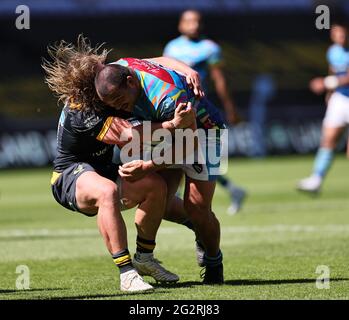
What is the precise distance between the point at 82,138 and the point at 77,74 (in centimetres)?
53

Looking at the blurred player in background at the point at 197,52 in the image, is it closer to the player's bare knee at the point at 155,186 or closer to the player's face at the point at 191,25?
the player's face at the point at 191,25

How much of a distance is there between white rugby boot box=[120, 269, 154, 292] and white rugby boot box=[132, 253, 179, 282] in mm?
578

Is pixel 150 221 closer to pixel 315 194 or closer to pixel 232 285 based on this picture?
pixel 232 285

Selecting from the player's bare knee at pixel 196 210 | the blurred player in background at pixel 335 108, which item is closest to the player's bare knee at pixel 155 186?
the player's bare knee at pixel 196 210

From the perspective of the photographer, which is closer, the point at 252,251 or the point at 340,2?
the point at 252,251

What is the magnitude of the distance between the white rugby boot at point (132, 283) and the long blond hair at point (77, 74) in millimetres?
1250

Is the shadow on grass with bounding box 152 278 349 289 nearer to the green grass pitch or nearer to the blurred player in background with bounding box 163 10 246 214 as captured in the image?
the green grass pitch

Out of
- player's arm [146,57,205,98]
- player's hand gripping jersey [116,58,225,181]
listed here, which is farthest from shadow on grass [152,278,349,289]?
player's arm [146,57,205,98]

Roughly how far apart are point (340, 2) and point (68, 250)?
723 inches

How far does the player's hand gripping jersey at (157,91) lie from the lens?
6746 millimetres

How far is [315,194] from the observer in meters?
15.1

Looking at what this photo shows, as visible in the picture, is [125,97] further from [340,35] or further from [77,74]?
[340,35]

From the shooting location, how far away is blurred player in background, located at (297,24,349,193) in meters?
14.5
